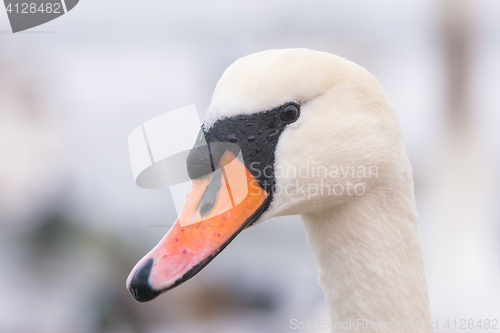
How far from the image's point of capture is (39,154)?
7.83 feet

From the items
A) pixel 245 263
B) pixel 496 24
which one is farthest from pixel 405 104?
pixel 245 263

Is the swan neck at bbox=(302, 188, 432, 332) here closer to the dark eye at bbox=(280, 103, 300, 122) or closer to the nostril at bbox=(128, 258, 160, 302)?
the dark eye at bbox=(280, 103, 300, 122)

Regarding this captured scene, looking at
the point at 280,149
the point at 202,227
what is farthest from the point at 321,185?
the point at 202,227

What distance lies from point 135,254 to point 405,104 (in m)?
2.42

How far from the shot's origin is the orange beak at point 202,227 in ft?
1.45

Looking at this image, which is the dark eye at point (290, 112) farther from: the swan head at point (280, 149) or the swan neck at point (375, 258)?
the swan neck at point (375, 258)

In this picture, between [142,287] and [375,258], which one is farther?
[375,258]

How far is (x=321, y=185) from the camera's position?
541 millimetres

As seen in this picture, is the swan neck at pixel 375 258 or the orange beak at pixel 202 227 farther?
the swan neck at pixel 375 258

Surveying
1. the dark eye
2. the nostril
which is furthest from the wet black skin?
the nostril

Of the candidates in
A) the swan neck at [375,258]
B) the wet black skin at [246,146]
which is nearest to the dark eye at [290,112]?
the wet black skin at [246,146]

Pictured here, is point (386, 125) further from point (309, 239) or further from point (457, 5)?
point (457, 5)

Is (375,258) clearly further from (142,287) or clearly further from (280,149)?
(142,287)

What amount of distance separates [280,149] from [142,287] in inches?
9.8
